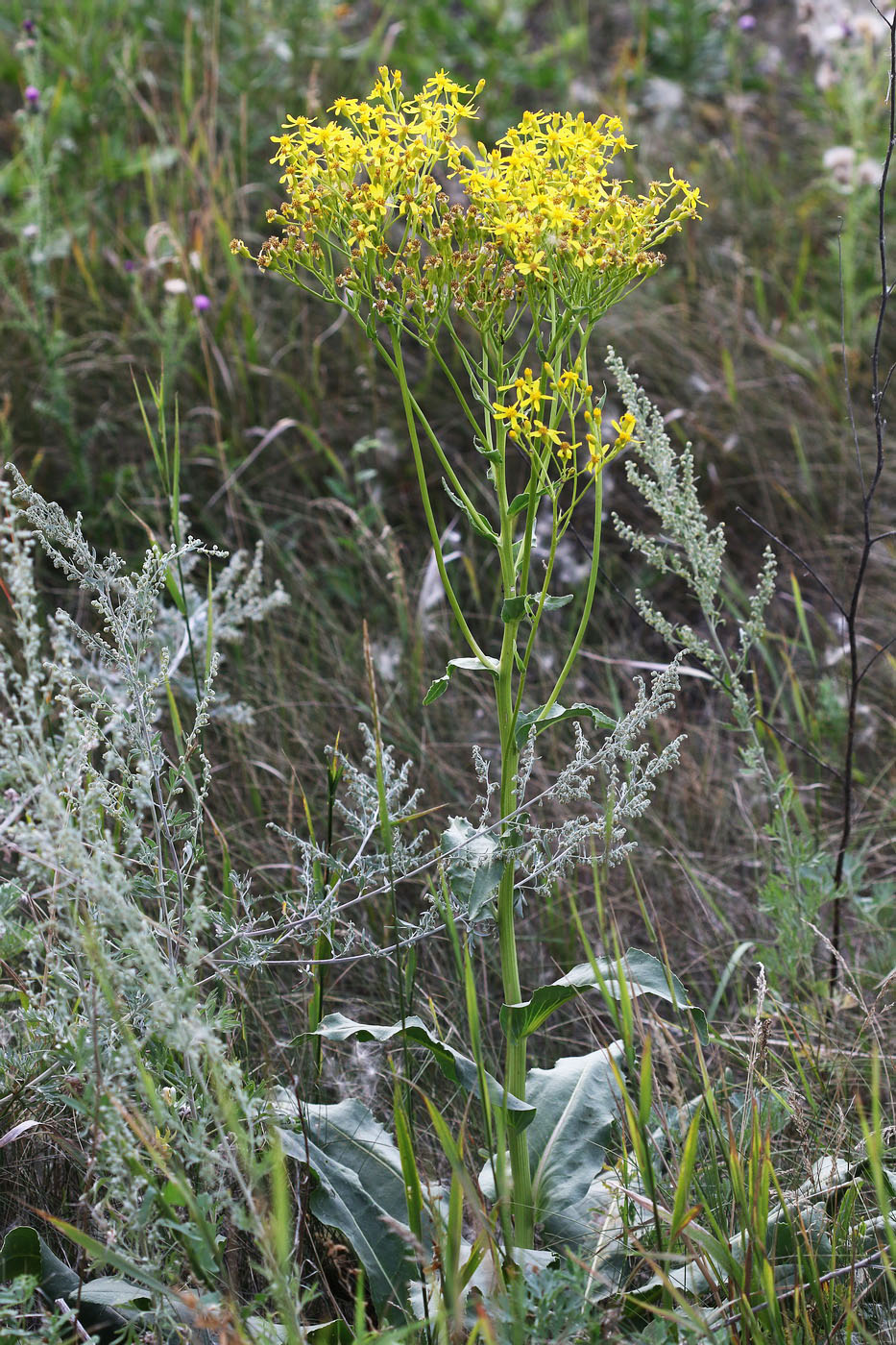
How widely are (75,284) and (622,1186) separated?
3402 millimetres

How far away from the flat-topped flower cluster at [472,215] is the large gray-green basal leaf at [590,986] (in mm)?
947

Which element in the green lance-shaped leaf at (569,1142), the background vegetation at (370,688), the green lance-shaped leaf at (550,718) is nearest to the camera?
Result: the background vegetation at (370,688)

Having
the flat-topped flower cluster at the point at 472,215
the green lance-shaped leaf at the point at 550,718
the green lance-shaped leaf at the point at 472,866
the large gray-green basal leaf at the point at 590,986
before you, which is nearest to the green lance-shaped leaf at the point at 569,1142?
the large gray-green basal leaf at the point at 590,986

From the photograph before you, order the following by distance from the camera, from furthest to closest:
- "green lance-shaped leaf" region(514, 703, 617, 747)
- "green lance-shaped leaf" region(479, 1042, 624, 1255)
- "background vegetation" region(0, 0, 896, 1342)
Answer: "green lance-shaped leaf" region(479, 1042, 624, 1255)
"green lance-shaped leaf" region(514, 703, 617, 747)
"background vegetation" region(0, 0, 896, 1342)

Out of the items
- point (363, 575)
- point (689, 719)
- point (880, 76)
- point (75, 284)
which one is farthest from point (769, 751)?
point (880, 76)

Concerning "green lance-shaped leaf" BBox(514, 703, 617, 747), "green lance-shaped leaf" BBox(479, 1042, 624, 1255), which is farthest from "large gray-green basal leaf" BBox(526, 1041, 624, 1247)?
"green lance-shaped leaf" BBox(514, 703, 617, 747)

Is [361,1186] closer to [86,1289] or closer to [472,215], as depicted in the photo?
[86,1289]

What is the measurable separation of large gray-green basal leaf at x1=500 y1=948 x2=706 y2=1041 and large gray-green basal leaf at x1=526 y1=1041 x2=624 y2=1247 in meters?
0.12

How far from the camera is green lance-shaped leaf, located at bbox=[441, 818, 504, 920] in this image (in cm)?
161

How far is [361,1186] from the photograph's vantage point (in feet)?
5.59

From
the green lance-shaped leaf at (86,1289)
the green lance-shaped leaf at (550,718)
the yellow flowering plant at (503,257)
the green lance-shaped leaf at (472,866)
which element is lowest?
the green lance-shaped leaf at (86,1289)

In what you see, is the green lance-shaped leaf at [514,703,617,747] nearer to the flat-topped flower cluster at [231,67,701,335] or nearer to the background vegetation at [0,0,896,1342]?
the background vegetation at [0,0,896,1342]

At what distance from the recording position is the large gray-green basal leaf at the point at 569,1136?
1.70 m

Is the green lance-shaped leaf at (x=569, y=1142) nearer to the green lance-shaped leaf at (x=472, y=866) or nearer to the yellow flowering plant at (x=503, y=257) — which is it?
the yellow flowering plant at (x=503, y=257)
